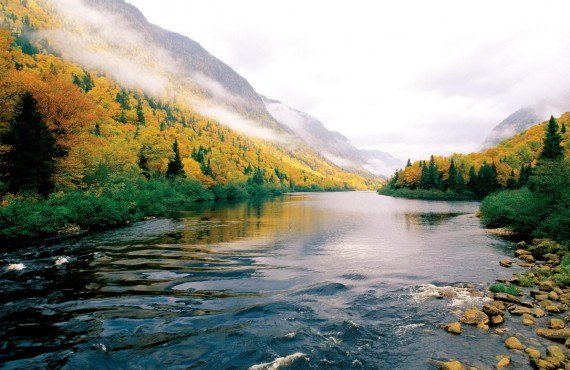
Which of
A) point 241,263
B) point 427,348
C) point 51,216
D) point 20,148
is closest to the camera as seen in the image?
point 427,348

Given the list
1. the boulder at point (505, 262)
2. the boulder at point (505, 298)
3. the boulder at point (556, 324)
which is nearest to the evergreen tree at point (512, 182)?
the boulder at point (505, 262)

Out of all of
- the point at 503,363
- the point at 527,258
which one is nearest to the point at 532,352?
the point at 503,363

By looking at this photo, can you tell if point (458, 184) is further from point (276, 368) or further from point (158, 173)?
point (276, 368)

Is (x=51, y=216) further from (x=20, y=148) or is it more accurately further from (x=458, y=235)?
(x=458, y=235)

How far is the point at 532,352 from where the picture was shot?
1058 centimetres

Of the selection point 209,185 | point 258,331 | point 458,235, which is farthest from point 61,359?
point 209,185

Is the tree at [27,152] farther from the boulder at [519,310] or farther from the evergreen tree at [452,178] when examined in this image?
the evergreen tree at [452,178]

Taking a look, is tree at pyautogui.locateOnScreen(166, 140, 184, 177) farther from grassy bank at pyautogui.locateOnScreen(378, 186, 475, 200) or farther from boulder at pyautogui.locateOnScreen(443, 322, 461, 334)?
grassy bank at pyautogui.locateOnScreen(378, 186, 475, 200)

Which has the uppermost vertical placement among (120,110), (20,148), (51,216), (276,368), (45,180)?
(120,110)

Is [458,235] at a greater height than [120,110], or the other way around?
[120,110]

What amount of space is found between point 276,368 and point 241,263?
47.5ft

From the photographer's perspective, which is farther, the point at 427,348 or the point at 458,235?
the point at 458,235

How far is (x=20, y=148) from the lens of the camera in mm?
32969

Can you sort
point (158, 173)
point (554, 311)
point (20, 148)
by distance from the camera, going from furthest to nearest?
point (158, 173)
point (20, 148)
point (554, 311)
